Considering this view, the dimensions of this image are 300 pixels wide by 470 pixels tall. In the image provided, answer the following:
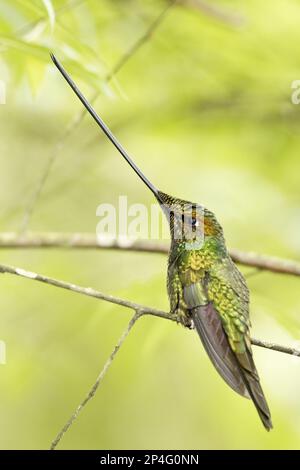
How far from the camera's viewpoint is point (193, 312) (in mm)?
2002

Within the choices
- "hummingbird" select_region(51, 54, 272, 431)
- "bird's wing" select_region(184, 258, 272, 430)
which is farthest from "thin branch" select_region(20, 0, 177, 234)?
"bird's wing" select_region(184, 258, 272, 430)

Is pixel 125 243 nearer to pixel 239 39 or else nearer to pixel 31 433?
pixel 239 39

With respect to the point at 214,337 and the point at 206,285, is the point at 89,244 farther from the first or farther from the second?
the point at 214,337

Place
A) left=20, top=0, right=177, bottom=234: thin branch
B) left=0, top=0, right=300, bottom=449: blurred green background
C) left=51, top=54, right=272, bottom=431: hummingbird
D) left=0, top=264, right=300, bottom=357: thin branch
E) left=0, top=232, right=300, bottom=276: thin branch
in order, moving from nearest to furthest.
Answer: left=0, top=264, right=300, bottom=357: thin branch
left=51, top=54, right=272, bottom=431: hummingbird
left=20, top=0, right=177, bottom=234: thin branch
left=0, top=232, right=300, bottom=276: thin branch
left=0, top=0, right=300, bottom=449: blurred green background

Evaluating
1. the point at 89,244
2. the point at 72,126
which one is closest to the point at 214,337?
the point at 72,126

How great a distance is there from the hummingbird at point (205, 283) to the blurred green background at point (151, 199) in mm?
444

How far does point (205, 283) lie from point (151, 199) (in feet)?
7.50

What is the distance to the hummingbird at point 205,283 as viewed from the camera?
6.31ft

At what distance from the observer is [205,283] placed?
2.10m

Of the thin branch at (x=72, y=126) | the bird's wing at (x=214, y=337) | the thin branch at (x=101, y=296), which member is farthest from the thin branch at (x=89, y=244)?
the thin branch at (x=101, y=296)

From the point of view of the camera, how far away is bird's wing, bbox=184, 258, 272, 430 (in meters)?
1.71

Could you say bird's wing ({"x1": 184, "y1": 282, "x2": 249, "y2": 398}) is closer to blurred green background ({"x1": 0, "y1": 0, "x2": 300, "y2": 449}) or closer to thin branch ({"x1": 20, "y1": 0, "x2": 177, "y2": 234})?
blurred green background ({"x1": 0, "y1": 0, "x2": 300, "y2": 449})
